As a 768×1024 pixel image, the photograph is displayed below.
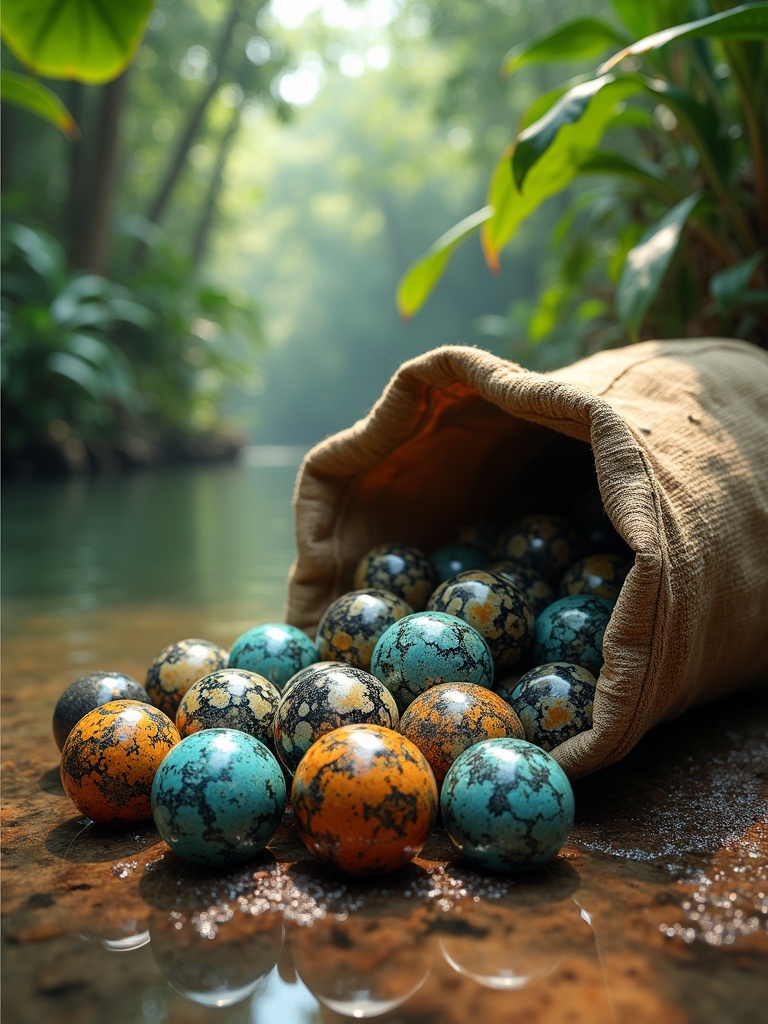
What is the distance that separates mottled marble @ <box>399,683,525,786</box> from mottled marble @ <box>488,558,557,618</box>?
50 cm

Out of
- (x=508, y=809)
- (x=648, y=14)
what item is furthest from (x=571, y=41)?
(x=508, y=809)

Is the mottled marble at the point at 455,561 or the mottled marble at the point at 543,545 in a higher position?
the mottled marble at the point at 543,545

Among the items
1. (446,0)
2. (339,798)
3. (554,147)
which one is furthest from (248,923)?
(446,0)

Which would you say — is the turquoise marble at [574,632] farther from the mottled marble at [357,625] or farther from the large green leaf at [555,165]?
the large green leaf at [555,165]

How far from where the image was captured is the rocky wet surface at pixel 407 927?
1100 millimetres

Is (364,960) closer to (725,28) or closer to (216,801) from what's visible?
(216,801)

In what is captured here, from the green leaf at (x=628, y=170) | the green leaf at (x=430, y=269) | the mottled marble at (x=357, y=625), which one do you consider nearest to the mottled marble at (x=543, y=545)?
the mottled marble at (x=357, y=625)

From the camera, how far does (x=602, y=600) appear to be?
204cm

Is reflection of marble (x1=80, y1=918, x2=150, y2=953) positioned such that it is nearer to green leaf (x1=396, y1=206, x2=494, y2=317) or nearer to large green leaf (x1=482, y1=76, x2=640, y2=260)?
large green leaf (x1=482, y1=76, x2=640, y2=260)

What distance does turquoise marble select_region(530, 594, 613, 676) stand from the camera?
1947 mm

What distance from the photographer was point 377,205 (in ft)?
140

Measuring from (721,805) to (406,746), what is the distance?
27.5 inches

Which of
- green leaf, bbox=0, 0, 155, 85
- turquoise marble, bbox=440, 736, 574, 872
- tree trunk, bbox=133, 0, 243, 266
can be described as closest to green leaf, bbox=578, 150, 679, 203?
green leaf, bbox=0, 0, 155, 85

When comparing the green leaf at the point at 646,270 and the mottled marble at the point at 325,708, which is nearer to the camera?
the mottled marble at the point at 325,708
